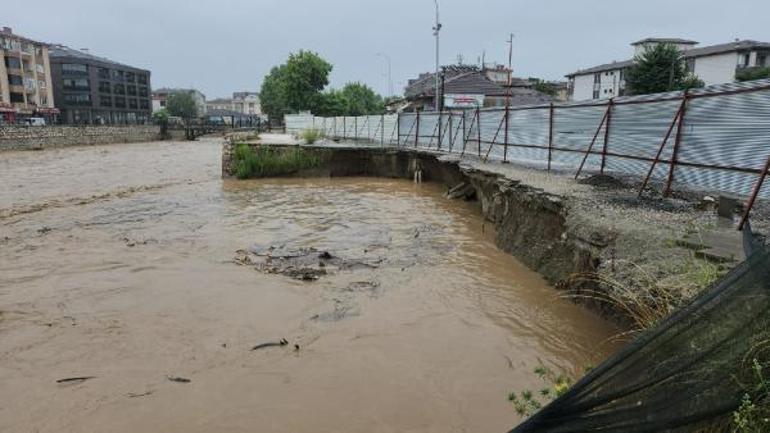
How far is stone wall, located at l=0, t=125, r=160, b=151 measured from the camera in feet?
132

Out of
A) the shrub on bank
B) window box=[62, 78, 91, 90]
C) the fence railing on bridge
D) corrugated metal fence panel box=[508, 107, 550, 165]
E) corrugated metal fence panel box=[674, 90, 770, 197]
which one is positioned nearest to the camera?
corrugated metal fence panel box=[674, 90, 770, 197]

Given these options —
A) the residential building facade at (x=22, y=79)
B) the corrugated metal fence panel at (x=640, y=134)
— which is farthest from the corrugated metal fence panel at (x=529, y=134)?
the residential building facade at (x=22, y=79)

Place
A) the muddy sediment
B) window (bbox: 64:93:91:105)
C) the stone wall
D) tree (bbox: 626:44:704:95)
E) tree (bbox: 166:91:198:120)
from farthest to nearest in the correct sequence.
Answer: tree (bbox: 166:91:198:120) < window (bbox: 64:93:91:105) < the stone wall < tree (bbox: 626:44:704:95) < the muddy sediment

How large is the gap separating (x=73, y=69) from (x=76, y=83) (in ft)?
6.93

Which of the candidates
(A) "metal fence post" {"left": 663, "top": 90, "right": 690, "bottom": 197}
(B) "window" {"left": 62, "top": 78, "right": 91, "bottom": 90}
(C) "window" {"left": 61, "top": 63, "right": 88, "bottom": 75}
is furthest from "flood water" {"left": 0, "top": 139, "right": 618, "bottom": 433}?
(C) "window" {"left": 61, "top": 63, "right": 88, "bottom": 75}

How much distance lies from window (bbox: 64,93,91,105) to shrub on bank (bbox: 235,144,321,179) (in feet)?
241

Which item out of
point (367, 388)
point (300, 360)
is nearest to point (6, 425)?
point (300, 360)

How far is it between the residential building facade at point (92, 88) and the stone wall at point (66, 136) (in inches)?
670

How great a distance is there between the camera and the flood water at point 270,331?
453cm

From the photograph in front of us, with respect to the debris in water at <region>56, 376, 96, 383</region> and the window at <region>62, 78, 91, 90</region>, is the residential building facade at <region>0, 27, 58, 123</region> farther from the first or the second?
the debris in water at <region>56, 376, 96, 383</region>

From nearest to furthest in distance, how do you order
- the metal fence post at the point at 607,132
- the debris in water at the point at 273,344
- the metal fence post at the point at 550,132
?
the debris in water at the point at 273,344
the metal fence post at the point at 607,132
the metal fence post at the point at 550,132

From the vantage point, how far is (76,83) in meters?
80.6

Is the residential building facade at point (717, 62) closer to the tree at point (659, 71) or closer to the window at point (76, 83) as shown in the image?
the tree at point (659, 71)

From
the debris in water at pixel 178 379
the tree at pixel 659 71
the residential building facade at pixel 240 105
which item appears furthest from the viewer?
the residential building facade at pixel 240 105
